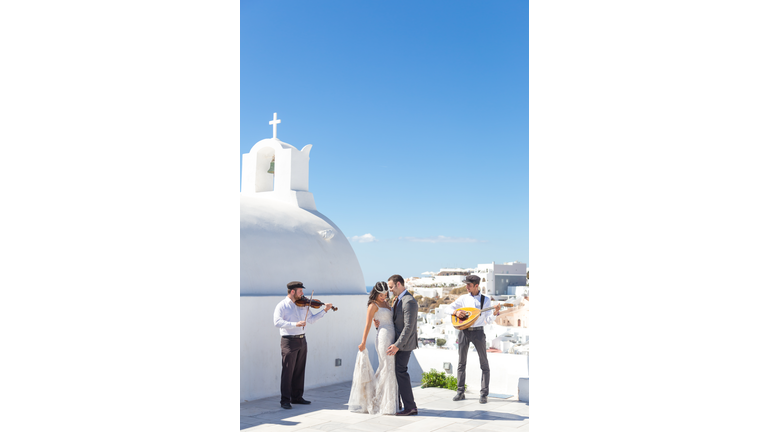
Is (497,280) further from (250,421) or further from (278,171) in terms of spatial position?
(250,421)

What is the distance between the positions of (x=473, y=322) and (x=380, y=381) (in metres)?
1.34

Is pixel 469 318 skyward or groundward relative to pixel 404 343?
skyward

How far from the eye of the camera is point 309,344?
25.3 ft

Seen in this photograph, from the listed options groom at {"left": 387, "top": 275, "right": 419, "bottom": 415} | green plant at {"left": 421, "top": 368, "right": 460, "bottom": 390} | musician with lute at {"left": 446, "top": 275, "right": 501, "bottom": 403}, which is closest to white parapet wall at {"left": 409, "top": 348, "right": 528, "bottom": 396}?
green plant at {"left": 421, "top": 368, "right": 460, "bottom": 390}

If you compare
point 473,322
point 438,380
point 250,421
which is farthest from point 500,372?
point 250,421

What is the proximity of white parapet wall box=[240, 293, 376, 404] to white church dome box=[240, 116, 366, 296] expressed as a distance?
0.86 ft

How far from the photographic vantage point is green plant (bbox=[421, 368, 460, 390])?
735 centimetres

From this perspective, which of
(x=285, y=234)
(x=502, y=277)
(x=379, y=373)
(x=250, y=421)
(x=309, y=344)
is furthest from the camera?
(x=502, y=277)

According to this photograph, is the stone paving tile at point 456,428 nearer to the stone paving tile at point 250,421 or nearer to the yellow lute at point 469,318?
the yellow lute at point 469,318

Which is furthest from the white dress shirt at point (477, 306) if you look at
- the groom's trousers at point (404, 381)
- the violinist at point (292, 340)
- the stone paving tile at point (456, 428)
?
the violinist at point (292, 340)

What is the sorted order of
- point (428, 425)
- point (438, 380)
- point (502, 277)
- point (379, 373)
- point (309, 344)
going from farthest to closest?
1. point (502, 277)
2. point (309, 344)
3. point (438, 380)
4. point (379, 373)
5. point (428, 425)

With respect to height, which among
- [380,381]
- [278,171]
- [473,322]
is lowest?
[380,381]
